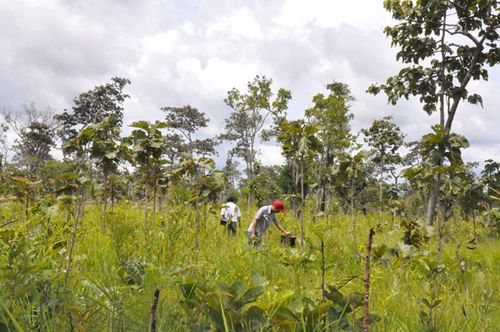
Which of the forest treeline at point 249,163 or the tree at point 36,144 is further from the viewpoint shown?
the tree at point 36,144

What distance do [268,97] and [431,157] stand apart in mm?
32402

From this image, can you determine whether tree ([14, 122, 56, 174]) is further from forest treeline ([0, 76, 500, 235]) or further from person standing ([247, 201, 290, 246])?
person standing ([247, 201, 290, 246])

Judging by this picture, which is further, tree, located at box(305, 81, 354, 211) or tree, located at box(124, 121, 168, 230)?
tree, located at box(305, 81, 354, 211)

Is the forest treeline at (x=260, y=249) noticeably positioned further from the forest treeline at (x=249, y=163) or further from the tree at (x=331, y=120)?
the tree at (x=331, y=120)

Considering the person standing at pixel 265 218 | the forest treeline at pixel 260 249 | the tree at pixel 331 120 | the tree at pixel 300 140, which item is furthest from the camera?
the tree at pixel 331 120

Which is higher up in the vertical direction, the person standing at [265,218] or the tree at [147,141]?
the tree at [147,141]

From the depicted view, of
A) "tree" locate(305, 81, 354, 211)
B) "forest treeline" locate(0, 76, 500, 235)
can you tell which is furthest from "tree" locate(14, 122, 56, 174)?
"tree" locate(305, 81, 354, 211)

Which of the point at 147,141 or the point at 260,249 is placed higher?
the point at 147,141

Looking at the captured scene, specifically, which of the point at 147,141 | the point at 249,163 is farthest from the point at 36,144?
the point at 147,141

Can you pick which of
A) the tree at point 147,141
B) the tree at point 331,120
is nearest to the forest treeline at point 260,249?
the tree at point 147,141

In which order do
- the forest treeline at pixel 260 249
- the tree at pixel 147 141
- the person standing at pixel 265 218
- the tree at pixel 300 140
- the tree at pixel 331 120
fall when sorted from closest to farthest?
the forest treeline at pixel 260 249 < the tree at pixel 300 140 < the tree at pixel 147 141 < the person standing at pixel 265 218 < the tree at pixel 331 120

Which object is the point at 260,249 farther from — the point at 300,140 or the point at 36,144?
the point at 36,144

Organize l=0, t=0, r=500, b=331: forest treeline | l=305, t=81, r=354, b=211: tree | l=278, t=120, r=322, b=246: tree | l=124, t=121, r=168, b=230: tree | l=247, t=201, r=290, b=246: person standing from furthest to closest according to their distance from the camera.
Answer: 1. l=305, t=81, r=354, b=211: tree
2. l=247, t=201, r=290, b=246: person standing
3. l=124, t=121, r=168, b=230: tree
4. l=278, t=120, r=322, b=246: tree
5. l=0, t=0, r=500, b=331: forest treeline

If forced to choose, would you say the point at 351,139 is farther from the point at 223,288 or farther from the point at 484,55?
the point at 223,288
